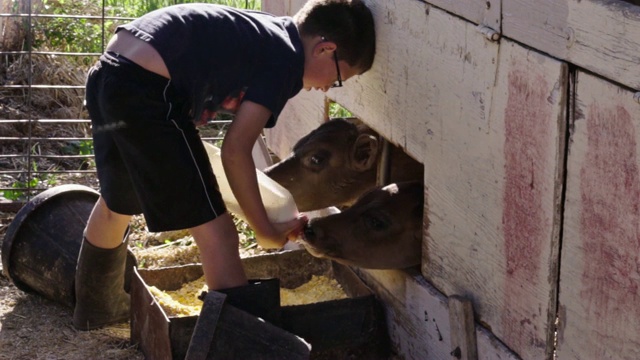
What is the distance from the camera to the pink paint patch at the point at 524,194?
337 centimetres

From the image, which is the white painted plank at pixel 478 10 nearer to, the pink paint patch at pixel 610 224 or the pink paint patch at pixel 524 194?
the pink paint patch at pixel 524 194

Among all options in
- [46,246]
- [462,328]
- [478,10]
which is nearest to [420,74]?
[478,10]

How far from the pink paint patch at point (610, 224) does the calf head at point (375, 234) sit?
1.48 m

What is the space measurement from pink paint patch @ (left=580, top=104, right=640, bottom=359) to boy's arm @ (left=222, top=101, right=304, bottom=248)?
1315 millimetres

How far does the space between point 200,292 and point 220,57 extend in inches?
50.5

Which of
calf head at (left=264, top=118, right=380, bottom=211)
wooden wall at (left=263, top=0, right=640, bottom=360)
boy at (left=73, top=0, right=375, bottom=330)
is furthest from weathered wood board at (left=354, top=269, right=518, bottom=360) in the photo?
boy at (left=73, top=0, right=375, bottom=330)

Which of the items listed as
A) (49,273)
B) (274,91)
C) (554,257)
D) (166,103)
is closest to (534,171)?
(554,257)

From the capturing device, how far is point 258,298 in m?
4.15

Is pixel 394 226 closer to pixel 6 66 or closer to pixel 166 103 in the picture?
pixel 166 103

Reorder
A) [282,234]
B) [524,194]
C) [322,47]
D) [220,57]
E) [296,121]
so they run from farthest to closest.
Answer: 1. [296,121]
2. [322,47]
3. [282,234]
4. [220,57]
5. [524,194]

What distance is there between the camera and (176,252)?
235 inches

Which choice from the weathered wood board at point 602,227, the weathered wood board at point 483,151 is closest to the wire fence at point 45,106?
the weathered wood board at point 483,151

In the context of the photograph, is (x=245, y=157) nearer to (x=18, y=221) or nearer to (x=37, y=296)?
(x=18, y=221)

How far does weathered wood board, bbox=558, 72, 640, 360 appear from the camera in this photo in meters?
2.96
